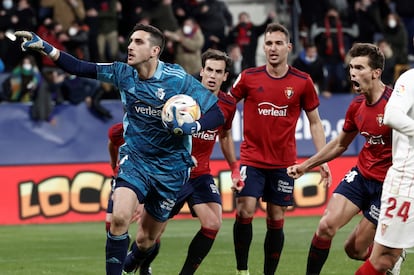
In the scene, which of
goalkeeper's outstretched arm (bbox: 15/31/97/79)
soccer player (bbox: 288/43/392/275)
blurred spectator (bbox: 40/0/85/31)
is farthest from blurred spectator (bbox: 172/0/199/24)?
goalkeeper's outstretched arm (bbox: 15/31/97/79)

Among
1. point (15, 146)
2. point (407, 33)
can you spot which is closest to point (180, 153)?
point (15, 146)

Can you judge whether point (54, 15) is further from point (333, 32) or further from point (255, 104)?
point (255, 104)

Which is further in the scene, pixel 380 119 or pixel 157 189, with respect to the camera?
pixel 380 119

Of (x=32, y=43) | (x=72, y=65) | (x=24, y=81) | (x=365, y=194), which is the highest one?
(x=32, y=43)

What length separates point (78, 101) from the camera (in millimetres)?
20359

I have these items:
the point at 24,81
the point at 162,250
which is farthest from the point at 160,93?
the point at 24,81

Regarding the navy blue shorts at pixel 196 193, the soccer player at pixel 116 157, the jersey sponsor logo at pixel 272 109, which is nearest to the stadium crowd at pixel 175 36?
the soccer player at pixel 116 157

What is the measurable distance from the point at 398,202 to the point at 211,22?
613 inches

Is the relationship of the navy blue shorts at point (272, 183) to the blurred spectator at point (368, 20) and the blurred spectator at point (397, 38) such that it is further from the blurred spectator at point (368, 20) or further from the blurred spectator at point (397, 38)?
the blurred spectator at point (368, 20)

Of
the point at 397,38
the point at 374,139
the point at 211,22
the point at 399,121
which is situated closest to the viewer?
the point at 399,121

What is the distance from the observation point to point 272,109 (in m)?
12.3

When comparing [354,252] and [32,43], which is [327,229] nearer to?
[354,252]

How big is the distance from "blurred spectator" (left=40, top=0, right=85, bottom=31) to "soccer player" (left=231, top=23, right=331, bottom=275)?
11116 millimetres

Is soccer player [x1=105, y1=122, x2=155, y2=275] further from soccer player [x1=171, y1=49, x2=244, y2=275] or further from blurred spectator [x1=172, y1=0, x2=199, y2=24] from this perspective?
blurred spectator [x1=172, y1=0, x2=199, y2=24]
